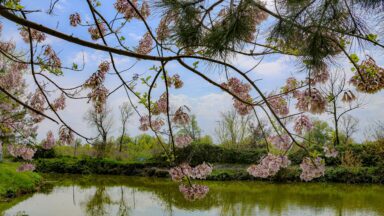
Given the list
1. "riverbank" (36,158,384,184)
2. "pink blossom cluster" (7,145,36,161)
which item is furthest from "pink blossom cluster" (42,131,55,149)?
"riverbank" (36,158,384,184)

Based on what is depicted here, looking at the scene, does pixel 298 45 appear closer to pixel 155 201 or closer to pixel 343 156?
pixel 155 201

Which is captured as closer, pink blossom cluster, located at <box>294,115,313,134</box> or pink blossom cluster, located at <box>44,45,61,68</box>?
pink blossom cluster, located at <box>294,115,313,134</box>

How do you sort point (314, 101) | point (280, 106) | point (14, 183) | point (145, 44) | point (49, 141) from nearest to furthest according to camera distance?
point (314, 101)
point (280, 106)
point (145, 44)
point (49, 141)
point (14, 183)

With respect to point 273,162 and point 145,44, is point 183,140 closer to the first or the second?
point 273,162

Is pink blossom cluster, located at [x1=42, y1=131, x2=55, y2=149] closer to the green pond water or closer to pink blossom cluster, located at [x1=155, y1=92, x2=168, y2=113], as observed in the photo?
pink blossom cluster, located at [x1=155, y1=92, x2=168, y2=113]

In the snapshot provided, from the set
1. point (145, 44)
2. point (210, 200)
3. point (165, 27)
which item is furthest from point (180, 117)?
point (210, 200)

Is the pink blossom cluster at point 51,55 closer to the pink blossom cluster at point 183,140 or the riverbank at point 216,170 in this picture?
the pink blossom cluster at point 183,140

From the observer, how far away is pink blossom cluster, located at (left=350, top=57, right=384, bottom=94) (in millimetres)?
2010

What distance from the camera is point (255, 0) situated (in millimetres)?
2988

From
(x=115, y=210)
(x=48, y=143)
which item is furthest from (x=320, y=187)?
(x=48, y=143)

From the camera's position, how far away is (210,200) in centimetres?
835

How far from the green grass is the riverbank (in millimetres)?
4300

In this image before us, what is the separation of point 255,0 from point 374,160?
11607 millimetres

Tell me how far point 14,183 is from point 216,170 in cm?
637
